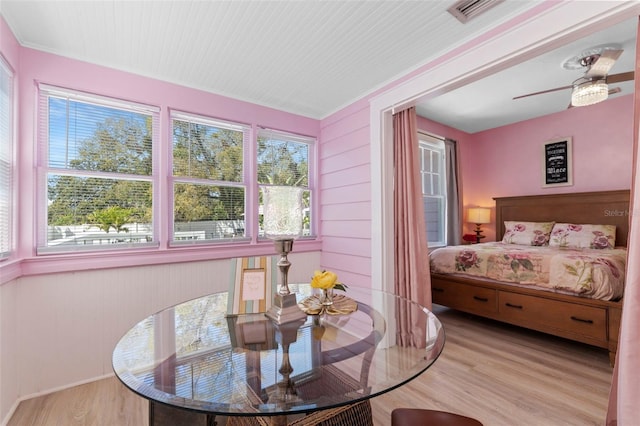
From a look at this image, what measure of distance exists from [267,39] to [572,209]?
4.67 m

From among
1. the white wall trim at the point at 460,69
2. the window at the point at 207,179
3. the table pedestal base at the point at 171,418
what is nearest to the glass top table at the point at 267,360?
the table pedestal base at the point at 171,418

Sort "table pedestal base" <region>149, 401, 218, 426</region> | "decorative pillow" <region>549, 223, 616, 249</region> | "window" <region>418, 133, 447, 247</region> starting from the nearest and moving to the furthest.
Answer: "table pedestal base" <region>149, 401, 218, 426</region>, "decorative pillow" <region>549, 223, 616, 249</region>, "window" <region>418, 133, 447, 247</region>

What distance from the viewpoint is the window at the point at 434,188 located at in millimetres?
4559

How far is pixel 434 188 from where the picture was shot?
4.68 meters

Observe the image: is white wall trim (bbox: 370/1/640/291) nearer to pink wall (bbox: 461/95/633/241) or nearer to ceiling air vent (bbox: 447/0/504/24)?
ceiling air vent (bbox: 447/0/504/24)

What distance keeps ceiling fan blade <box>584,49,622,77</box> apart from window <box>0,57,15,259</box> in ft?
14.9

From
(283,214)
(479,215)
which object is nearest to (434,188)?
(479,215)

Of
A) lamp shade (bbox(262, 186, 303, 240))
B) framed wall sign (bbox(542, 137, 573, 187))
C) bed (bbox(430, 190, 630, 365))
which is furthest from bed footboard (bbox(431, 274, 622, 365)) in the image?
lamp shade (bbox(262, 186, 303, 240))

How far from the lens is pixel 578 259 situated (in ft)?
8.51

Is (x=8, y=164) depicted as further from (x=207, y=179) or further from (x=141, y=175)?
(x=207, y=179)

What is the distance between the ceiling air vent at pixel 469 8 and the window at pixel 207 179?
212 cm

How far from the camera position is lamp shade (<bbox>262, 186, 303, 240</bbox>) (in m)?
1.46

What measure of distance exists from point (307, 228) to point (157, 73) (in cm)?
219

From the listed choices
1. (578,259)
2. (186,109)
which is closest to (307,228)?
(186,109)
